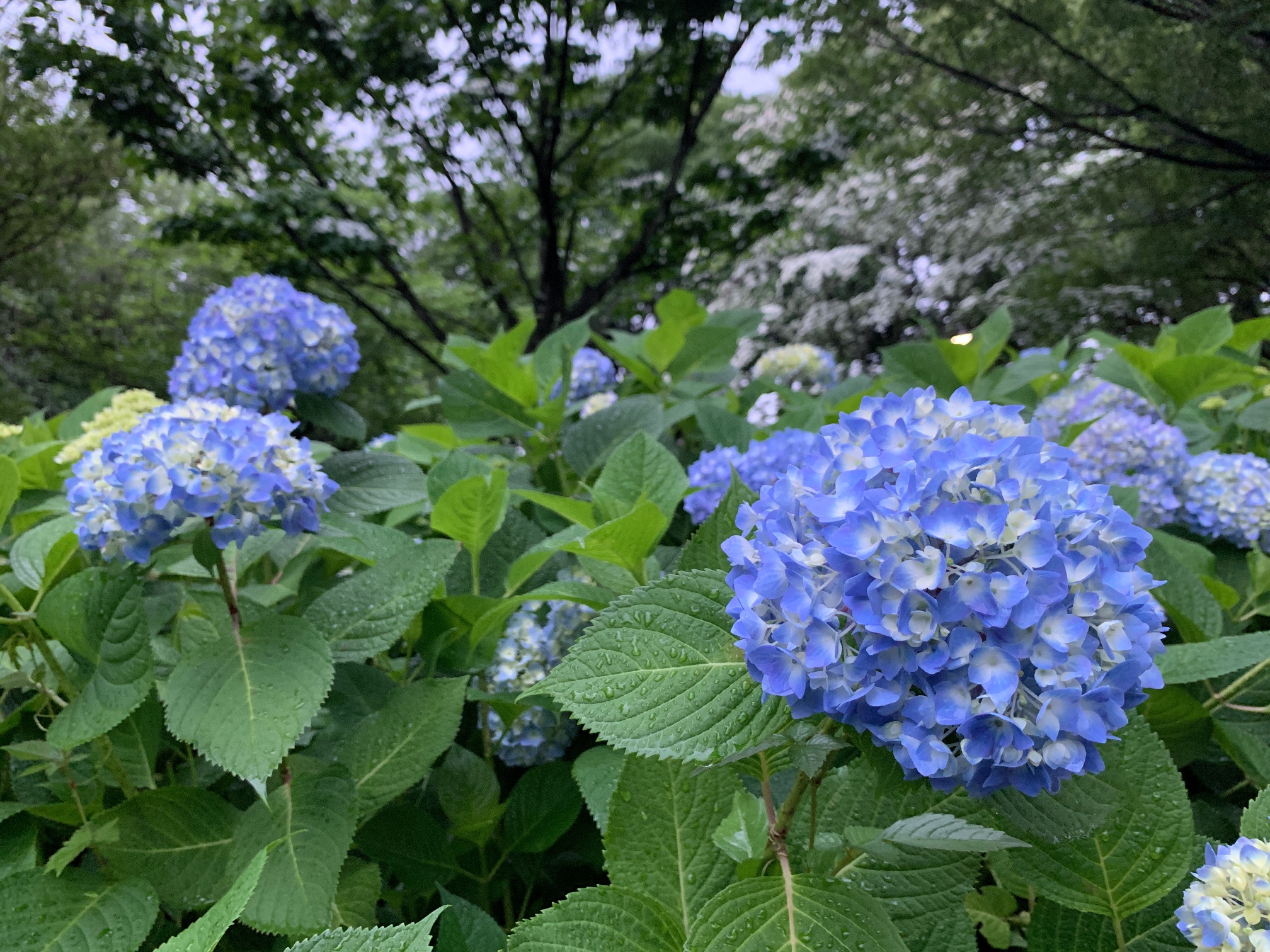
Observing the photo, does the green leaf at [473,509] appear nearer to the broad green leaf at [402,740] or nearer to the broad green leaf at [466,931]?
the broad green leaf at [402,740]

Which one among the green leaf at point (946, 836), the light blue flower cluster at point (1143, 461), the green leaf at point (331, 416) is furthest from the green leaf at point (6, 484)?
the light blue flower cluster at point (1143, 461)

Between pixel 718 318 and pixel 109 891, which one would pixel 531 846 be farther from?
pixel 718 318

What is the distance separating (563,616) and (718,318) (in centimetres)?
141

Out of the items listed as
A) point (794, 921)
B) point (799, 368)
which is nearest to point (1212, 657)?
point (794, 921)

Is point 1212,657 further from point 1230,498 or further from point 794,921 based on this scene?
point 1230,498

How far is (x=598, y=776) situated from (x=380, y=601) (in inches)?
13.9

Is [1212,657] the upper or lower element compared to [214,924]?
lower

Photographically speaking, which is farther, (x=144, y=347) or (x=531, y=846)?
(x=144, y=347)

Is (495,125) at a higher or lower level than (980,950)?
higher

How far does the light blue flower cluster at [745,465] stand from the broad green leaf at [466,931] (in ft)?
2.41

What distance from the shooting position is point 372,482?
4.43ft

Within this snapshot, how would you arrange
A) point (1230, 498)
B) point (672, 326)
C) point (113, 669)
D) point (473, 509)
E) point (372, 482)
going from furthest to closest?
point (672, 326) → point (1230, 498) → point (372, 482) → point (473, 509) → point (113, 669)

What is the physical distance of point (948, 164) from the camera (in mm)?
10023

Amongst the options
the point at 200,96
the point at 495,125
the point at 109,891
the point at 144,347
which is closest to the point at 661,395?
the point at 109,891
